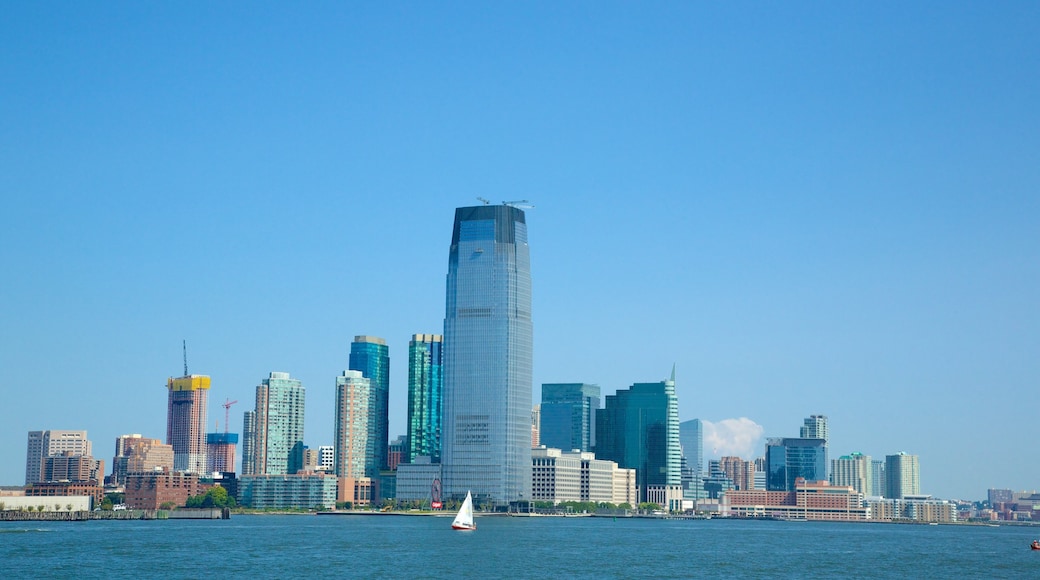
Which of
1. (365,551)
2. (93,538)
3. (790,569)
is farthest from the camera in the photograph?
(93,538)

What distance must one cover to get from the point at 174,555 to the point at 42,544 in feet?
96.0

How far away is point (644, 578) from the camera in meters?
132

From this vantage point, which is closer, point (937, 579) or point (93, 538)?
point (937, 579)

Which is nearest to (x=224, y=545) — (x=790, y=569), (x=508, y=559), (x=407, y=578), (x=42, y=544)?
(x=42, y=544)

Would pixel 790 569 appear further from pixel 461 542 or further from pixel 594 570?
pixel 461 542

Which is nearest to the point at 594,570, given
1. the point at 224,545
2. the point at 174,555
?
the point at 174,555

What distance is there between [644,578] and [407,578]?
23594mm

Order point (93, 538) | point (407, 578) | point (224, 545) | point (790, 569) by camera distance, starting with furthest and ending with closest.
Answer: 1. point (93, 538)
2. point (224, 545)
3. point (790, 569)
4. point (407, 578)

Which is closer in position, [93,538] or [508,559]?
[508,559]

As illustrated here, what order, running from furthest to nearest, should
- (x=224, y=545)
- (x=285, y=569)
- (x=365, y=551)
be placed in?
(x=224, y=545), (x=365, y=551), (x=285, y=569)

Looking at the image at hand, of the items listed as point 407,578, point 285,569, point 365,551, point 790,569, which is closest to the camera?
point 407,578

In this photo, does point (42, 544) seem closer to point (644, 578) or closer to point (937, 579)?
point (644, 578)

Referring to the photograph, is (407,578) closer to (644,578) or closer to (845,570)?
(644,578)

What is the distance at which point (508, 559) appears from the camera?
514 feet
